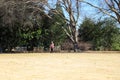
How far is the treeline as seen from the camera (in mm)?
39688

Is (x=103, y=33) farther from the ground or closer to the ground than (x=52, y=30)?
closer to the ground

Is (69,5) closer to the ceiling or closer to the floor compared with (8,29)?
closer to the ceiling

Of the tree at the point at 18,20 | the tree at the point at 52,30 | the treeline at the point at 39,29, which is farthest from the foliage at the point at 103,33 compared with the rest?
the tree at the point at 18,20

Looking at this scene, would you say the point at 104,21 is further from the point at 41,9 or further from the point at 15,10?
the point at 15,10

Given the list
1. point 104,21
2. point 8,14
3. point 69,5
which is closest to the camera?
point 8,14

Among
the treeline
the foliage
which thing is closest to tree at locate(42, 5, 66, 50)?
the treeline

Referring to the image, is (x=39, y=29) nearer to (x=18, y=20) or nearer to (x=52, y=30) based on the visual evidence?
(x=52, y=30)

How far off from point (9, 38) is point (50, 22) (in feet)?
18.8

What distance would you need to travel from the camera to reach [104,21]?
157 feet

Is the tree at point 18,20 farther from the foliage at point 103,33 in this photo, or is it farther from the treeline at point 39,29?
the foliage at point 103,33

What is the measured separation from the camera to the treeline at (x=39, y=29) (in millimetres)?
39688

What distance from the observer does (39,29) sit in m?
43.3

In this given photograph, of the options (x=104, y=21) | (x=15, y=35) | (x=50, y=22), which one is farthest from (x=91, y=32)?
(x=15, y=35)

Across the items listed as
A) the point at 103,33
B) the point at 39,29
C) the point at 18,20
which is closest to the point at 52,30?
the point at 39,29
